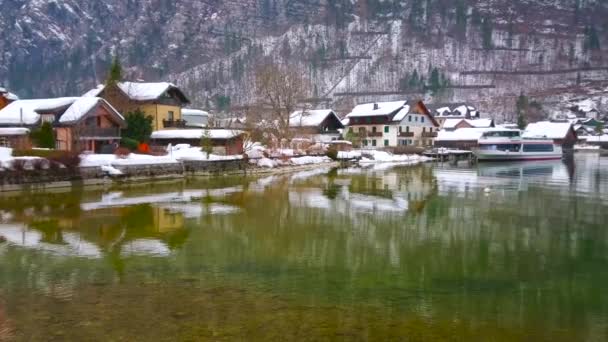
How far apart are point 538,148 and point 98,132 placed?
5125 centimetres

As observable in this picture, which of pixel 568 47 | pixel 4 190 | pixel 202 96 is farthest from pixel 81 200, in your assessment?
pixel 568 47

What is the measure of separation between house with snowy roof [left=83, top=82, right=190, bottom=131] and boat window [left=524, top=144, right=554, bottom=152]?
40.7 m

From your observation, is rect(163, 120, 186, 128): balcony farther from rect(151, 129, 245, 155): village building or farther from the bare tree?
the bare tree

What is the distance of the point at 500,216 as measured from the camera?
1877cm

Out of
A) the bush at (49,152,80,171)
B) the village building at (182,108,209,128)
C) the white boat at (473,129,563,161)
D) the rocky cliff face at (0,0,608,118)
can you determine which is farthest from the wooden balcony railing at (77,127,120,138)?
the rocky cliff face at (0,0,608,118)

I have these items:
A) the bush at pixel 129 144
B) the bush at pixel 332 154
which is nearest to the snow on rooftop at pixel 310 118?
the bush at pixel 332 154

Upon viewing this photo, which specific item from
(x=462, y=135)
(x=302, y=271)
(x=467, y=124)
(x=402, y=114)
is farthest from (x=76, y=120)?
(x=467, y=124)

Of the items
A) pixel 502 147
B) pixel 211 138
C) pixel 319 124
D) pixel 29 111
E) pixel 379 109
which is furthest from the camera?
pixel 379 109

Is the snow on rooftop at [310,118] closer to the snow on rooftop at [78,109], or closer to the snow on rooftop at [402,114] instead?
the snow on rooftop at [402,114]

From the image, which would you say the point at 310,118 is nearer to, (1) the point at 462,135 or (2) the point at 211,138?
(1) the point at 462,135

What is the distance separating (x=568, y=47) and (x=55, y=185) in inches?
7277

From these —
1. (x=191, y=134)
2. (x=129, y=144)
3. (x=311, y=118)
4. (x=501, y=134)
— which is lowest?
(x=129, y=144)

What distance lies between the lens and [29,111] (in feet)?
130

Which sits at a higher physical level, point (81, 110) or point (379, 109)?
point (379, 109)
